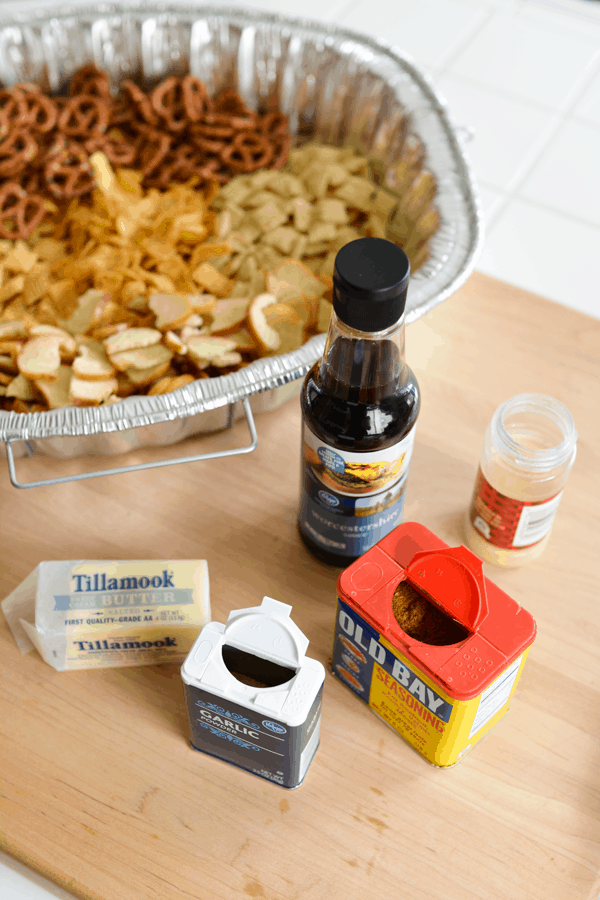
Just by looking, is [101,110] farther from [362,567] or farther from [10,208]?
[362,567]

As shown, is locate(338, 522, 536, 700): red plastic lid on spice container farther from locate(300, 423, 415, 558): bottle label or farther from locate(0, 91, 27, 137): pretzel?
locate(0, 91, 27, 137): pretzel

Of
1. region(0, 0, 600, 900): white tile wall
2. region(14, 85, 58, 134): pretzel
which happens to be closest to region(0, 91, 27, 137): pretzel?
region(14, 85, 58, 134): pretzel

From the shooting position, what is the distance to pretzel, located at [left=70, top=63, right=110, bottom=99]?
1.08 m

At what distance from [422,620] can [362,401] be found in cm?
17

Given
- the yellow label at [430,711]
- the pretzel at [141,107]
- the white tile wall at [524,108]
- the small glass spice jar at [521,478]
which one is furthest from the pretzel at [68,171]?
the yellow label at [430,711]

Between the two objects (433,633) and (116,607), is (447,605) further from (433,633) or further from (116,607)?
(116,607)

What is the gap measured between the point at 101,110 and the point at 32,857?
945 millimetres

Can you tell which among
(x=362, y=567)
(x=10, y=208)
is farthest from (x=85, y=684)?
(x=10, y=208)

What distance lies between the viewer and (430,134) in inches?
37.6

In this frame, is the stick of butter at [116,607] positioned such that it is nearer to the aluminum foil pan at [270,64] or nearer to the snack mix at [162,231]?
the snack mix at [162,231]

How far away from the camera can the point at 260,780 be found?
0.60 meters

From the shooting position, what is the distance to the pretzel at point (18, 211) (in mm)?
996

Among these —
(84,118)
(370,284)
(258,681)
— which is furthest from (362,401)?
(84,118)

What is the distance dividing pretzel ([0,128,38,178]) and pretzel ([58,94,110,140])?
51 mm
